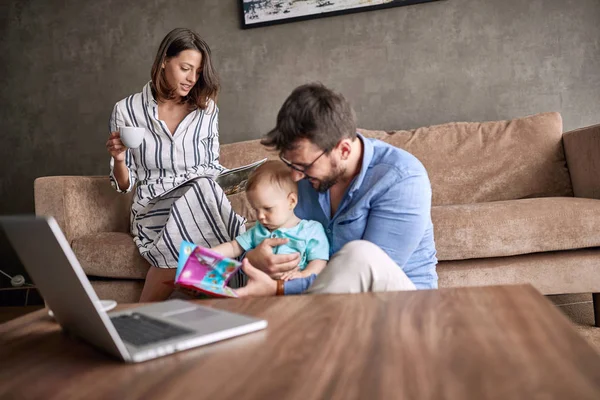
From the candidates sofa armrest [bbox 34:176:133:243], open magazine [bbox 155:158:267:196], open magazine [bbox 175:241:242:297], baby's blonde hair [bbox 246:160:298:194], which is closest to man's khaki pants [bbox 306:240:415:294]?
open magazine [bbox 175:241:242:297]

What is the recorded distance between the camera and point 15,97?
12.5ft

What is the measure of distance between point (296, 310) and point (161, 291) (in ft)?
4.20

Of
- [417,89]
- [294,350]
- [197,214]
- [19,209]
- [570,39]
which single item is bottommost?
[19,209]

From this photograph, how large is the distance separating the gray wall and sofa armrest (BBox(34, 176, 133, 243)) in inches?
36.1

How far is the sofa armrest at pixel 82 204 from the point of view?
2537mm

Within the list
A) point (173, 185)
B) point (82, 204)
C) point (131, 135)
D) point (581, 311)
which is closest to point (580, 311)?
point (581, 311)

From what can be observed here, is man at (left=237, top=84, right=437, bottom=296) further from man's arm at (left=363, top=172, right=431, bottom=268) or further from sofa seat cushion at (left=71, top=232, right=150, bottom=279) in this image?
sofa seat cushion at (left=71, top=232, right=150, bottom=279)

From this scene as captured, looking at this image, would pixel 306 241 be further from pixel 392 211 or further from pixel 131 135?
pixel 131 135

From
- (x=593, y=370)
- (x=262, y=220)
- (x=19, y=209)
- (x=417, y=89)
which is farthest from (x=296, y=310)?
(x=19, y=209)

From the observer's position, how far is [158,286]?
2170 millimetres

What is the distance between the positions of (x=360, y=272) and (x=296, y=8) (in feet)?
8.06

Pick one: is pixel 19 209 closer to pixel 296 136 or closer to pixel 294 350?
pixel 296 136

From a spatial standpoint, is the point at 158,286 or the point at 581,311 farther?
the point at 581,311

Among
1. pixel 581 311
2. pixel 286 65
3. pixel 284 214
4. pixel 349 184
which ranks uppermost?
pixel 286 65
